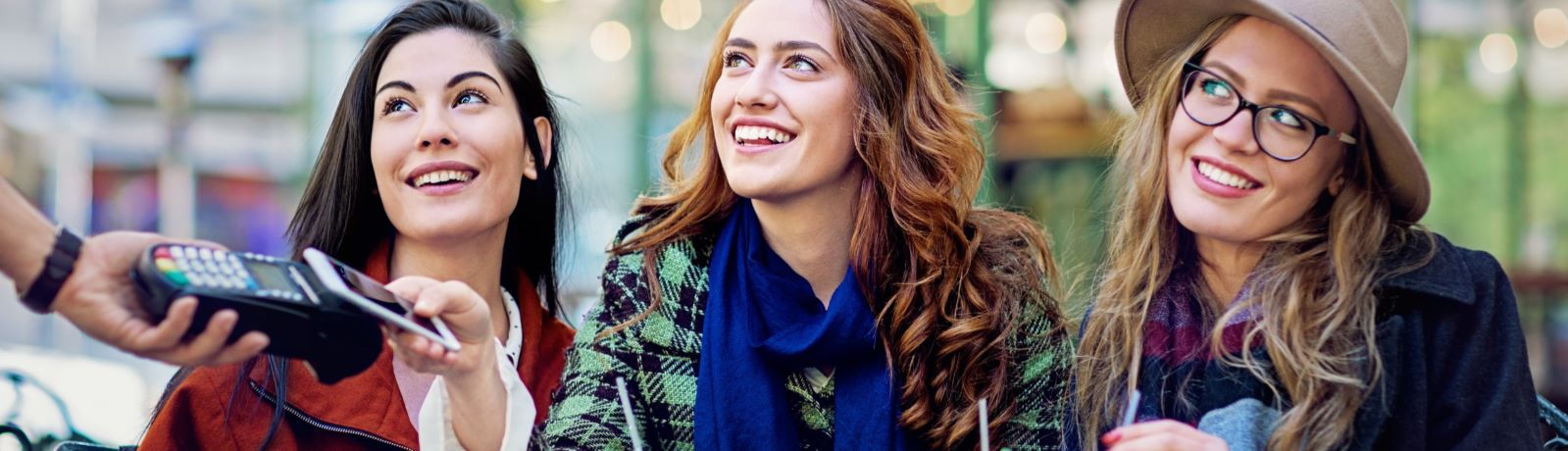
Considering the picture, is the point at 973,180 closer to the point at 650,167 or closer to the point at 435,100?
the point at 435,100

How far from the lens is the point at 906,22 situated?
279 centimetres

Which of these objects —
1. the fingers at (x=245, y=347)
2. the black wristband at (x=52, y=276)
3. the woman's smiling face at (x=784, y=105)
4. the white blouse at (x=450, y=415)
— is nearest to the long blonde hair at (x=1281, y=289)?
the woman's smiling face at (x=784, y=105)

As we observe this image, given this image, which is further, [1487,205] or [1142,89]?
[1487,205]

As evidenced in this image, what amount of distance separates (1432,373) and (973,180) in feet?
3.08

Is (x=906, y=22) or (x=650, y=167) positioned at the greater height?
(x=906, y=22)

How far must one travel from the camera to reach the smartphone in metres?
1.79

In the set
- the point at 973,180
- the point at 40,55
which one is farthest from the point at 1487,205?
the point at 40,55

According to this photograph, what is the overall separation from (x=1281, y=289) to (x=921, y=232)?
0.69 m

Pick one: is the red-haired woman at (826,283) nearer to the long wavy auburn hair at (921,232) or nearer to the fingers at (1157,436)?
the long wavy auburn hair at (921,232)

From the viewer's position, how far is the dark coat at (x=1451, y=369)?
209 centimetres

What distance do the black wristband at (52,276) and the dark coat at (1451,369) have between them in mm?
1703

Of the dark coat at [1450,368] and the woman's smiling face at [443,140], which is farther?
the woman's smiling face at [443,140]

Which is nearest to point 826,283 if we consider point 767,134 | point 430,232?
point 767,134

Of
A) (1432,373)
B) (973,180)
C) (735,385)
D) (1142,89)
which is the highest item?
(1142,89)
